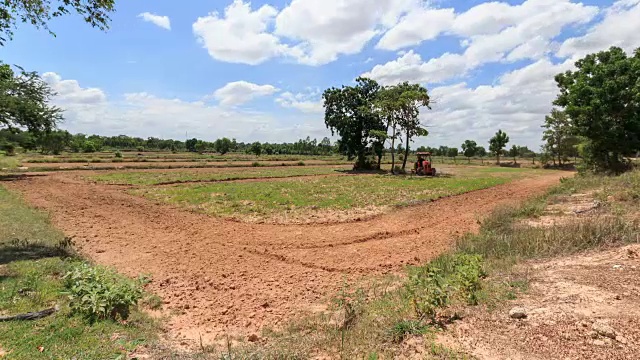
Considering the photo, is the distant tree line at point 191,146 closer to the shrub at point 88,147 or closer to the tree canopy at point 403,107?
the shrub at point 88,147

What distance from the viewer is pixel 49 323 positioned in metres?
5.26

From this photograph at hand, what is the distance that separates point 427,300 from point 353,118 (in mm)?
41479

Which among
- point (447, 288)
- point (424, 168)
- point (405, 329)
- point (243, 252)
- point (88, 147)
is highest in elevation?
point (88, 147)

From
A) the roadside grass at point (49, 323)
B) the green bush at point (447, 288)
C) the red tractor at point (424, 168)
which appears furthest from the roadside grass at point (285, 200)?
the red tractor at point (424, 168)

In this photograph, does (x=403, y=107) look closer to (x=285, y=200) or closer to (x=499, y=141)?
(x=285, y=200)

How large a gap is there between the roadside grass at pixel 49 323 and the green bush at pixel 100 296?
15 centimetres

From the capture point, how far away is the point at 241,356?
4305 millimetres

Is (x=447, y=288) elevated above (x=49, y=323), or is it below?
above

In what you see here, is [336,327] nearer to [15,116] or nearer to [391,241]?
[391,241]

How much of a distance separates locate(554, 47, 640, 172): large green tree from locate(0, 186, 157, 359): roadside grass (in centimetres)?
2607

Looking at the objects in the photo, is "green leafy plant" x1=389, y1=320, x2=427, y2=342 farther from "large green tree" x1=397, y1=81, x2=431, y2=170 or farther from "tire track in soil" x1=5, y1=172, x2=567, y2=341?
"large green tree" x1=397, y1=81, x2=431, y2=170

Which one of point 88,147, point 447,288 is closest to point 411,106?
point 447,288

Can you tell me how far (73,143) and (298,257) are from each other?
11422 centimetres

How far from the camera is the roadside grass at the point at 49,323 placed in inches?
178
